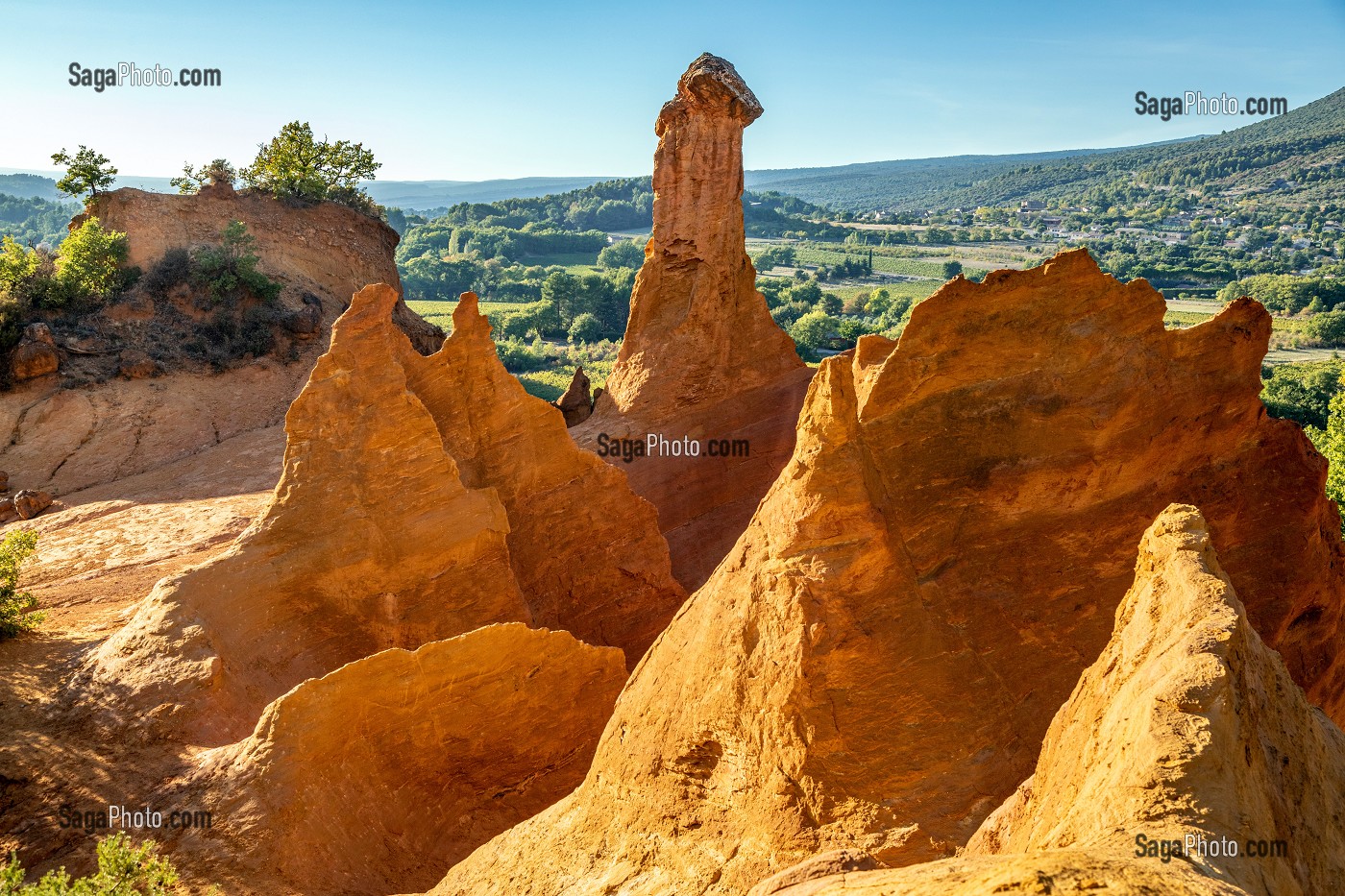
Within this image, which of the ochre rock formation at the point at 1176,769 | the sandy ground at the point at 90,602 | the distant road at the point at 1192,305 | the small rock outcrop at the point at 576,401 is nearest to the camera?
the ochre rock formation at the point at 1176,769

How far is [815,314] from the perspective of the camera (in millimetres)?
88250

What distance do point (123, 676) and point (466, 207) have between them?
614 feet

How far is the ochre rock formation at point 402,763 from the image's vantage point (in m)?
12.2

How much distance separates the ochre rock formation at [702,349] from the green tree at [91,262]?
25316mm

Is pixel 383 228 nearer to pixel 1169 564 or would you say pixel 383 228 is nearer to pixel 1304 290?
pixel 1169 564

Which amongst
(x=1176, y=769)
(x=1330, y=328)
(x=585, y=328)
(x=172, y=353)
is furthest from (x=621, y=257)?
(x=1176, y=769)

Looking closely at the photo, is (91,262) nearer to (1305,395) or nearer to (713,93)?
(713,93)

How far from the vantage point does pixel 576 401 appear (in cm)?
3100

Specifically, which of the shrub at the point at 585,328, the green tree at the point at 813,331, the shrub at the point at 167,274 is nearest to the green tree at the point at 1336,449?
the green tree at the point at 813,331

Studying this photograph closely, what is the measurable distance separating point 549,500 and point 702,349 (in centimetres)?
792

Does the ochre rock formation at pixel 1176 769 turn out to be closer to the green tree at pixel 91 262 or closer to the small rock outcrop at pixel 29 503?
the small rock outcrop at pixel 29 503

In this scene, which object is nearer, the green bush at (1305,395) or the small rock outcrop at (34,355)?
the small rock outcrop at (34,355)

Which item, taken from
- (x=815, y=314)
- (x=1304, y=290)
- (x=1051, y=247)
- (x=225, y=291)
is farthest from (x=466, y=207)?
(x=225, y=291)

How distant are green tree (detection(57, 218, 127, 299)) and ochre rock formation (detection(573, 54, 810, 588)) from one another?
25.3 m
